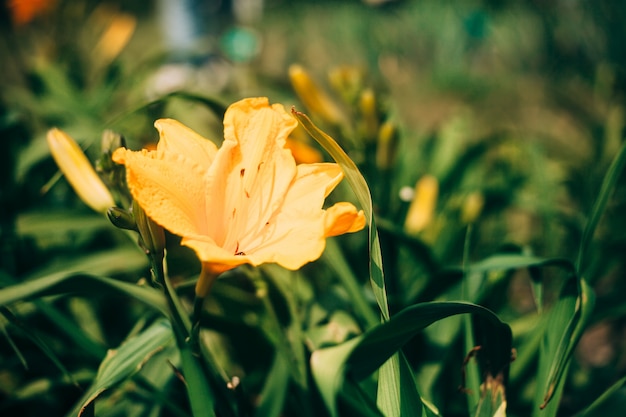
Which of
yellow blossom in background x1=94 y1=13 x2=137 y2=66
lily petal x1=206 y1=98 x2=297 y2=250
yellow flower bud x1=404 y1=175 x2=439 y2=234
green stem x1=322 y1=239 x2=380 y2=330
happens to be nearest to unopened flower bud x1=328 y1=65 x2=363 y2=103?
yellow flower bud x1=404 y1=175 x2=439 y2=234

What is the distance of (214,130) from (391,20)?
127 inches

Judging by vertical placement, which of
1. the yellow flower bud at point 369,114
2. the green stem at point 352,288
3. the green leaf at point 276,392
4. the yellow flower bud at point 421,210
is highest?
the yellow flower bud at point 369,114

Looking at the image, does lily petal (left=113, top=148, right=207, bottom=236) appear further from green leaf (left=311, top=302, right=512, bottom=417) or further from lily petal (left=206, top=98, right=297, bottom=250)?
green leaf (left=311, top=302, right=512, bottom=417)

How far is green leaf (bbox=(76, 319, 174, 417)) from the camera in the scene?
0.61m

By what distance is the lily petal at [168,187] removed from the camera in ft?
1.71

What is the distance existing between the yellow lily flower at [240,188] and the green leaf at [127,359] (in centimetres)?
15

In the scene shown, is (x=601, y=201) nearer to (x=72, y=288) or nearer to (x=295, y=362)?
(x=295, y=362)

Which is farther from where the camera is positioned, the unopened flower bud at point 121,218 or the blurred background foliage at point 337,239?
the blurred background foliage at point 337,239

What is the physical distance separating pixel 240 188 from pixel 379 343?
26 centimetres

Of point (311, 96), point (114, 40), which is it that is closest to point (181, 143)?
point (311, 96)

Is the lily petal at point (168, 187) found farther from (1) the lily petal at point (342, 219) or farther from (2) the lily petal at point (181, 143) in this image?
(1) the lily petal at point (342, 219)

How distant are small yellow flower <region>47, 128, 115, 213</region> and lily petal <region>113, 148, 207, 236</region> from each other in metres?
0.23

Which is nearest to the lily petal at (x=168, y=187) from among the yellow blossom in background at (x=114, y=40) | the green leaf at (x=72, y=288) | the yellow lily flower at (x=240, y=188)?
the yellow lily flower at (x=240, y=188)

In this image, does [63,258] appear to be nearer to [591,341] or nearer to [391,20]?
[591,341]
